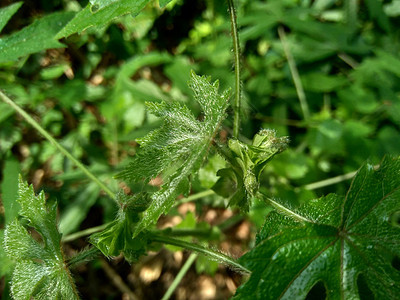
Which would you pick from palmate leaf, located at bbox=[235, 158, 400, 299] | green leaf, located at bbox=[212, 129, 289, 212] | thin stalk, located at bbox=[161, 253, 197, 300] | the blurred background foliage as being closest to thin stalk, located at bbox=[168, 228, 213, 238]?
thin stalk, located at bbox=[161, 253, 197, 300]

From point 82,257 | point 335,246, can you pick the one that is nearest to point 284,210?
point 335,246

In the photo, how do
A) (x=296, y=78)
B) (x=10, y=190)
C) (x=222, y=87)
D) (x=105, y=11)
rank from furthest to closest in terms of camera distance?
(x=296, y=78)
(x=222, y=87)
(x=10, y=190)
(x=105, y=11)

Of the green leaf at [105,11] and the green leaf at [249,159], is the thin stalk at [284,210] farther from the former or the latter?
the green leaf at [105,11]

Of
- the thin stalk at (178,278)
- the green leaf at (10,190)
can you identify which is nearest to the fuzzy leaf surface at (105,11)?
the green leaf at (10,190)

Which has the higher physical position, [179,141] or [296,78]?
[179,141]

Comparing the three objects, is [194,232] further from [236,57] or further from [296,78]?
[296,78]

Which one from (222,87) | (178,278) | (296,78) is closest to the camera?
(178,278)
